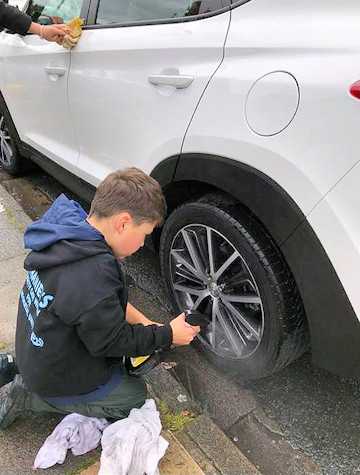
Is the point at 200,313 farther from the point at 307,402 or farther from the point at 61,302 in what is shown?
the point at 61,302

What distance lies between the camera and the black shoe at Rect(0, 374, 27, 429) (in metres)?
1.70

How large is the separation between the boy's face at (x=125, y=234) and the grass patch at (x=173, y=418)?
0.77 meters

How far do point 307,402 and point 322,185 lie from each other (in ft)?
3.80

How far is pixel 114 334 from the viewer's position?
4.80 ft

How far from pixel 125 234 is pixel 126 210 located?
0.27 ft

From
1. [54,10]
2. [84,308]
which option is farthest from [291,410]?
[54,10]

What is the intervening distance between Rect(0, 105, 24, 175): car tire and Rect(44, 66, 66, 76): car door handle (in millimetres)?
1141

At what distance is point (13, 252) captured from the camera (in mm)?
3012

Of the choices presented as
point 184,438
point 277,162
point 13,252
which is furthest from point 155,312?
point 277,162

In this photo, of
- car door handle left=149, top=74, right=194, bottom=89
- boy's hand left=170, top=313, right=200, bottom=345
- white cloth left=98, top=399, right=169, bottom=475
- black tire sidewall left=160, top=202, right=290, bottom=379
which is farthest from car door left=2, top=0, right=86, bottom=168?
white cloth left=98, top=399, right=169, bottom=475

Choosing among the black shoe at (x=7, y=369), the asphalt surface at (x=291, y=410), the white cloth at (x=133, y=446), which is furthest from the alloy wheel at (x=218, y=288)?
the black shoe at (x=7, y=369)

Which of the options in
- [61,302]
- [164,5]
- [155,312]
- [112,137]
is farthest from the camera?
[155,312]

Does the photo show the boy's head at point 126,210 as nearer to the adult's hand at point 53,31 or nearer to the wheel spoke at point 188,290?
the wheel spoke at point 188,290

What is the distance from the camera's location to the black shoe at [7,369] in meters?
1.86
